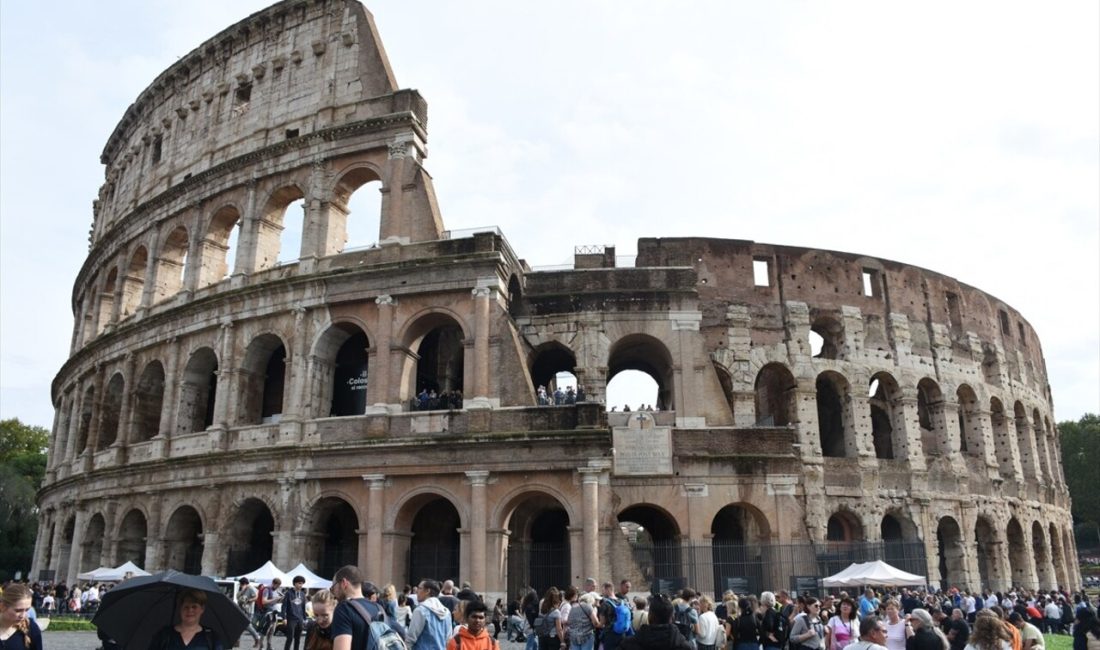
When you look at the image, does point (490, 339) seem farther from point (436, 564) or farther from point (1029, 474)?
point (1029, 474)

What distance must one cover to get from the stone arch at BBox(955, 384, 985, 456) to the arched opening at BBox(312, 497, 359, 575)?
19.9 meters

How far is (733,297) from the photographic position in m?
25.4

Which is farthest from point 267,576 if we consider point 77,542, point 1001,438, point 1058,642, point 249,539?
point 1001,438

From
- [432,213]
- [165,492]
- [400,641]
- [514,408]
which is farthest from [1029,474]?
[400,641]

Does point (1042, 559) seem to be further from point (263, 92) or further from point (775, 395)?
point (263, 92)

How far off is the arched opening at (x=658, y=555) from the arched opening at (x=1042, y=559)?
15.8 meters

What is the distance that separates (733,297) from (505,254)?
25.7 feet

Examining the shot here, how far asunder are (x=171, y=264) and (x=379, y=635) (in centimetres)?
2508

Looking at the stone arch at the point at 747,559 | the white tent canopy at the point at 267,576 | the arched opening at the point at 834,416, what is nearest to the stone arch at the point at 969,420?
the arched opening at the point at 834,416

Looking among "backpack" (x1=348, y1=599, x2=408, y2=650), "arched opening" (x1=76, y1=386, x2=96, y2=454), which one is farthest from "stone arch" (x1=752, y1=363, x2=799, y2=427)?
"arched opening" (x1=76, y1=386, x2=96, y2=454)

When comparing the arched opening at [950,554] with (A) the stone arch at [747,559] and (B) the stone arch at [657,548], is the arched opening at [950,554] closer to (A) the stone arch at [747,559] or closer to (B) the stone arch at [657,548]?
(A) the stone arch at [747,559]

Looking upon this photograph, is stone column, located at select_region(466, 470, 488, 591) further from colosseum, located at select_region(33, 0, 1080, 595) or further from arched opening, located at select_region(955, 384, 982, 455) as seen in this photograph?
arched opening, located at select_region(955, 384, 982, 455)

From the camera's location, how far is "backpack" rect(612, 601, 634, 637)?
28.9 feet

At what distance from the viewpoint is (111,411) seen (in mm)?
27406
